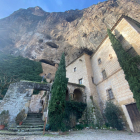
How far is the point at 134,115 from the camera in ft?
22.8

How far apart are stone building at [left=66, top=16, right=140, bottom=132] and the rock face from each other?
158 inches

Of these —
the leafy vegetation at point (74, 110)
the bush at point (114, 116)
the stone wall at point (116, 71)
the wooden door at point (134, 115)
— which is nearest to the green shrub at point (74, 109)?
the leafy vegetation at point (74, 110)

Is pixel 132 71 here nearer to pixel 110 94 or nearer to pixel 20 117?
pixel 110 94

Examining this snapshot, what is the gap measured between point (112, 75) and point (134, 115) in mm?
4344

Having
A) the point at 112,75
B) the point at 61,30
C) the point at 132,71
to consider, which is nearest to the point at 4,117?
the point at 132,71

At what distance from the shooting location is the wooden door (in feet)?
21.5

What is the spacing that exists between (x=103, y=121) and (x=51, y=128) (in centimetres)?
610

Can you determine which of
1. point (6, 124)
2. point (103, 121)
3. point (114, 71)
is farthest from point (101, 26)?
point (6, 124)

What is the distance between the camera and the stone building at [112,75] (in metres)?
7.44

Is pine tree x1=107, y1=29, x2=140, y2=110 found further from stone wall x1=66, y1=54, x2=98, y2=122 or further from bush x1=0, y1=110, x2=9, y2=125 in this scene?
bush x1=0, y1=110, x2=9, y2=125

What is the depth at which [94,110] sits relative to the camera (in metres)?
9.46

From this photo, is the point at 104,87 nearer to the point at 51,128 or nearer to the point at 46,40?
the point at 51,128

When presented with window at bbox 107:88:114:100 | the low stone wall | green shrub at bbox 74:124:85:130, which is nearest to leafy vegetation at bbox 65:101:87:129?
green shrub at bbox 74:124:85:130

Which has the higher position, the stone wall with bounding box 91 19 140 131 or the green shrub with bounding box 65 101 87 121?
the stone wall with bounding box 91 19 140 131
